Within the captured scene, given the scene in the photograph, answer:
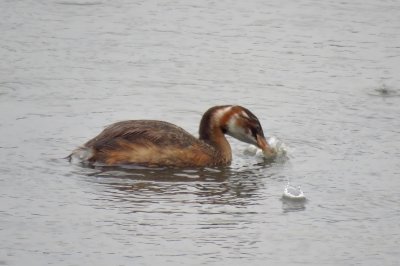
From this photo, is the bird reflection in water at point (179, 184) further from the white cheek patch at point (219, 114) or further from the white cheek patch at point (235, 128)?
the white cheek patch at point (219, 114)

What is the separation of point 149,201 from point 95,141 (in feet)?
4.86

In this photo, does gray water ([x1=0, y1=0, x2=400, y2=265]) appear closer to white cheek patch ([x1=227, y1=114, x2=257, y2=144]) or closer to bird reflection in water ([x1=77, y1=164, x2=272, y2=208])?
bird reflection in water ([x1=77, y1=164, x2=272, y2=208])

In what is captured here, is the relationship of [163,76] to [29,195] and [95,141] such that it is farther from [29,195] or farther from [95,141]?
[29,195]

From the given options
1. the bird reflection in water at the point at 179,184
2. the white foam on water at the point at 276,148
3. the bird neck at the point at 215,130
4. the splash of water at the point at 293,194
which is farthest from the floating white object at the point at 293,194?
the bird neck at the point at 215,130

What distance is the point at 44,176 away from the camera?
428 inches

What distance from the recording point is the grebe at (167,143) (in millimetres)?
11422

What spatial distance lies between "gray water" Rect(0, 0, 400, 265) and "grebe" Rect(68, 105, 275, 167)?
16 cm

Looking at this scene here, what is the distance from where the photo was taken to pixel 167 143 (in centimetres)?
1153

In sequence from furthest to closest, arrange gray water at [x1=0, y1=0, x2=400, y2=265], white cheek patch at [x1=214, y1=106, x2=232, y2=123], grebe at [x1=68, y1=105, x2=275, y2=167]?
white cheek patch at [x1=214, y1=106, x2=232, y2=123]
grebe at [x1=68, y1=105, x2=275, y2=167]
gray water at [x1=0, y1=0, x2=400, y2=265]

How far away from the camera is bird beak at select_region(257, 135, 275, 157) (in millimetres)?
11883

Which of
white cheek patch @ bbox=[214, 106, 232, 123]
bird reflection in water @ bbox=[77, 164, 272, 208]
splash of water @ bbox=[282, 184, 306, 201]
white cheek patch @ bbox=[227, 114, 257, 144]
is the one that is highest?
white cheek patch @ bbox=[214, 106, 232, 123]

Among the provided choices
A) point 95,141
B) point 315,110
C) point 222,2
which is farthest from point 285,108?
point 222,2

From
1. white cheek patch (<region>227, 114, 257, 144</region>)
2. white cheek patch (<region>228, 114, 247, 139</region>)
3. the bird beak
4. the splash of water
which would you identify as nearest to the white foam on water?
the bird beak

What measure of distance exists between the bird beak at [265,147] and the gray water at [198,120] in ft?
0.37
